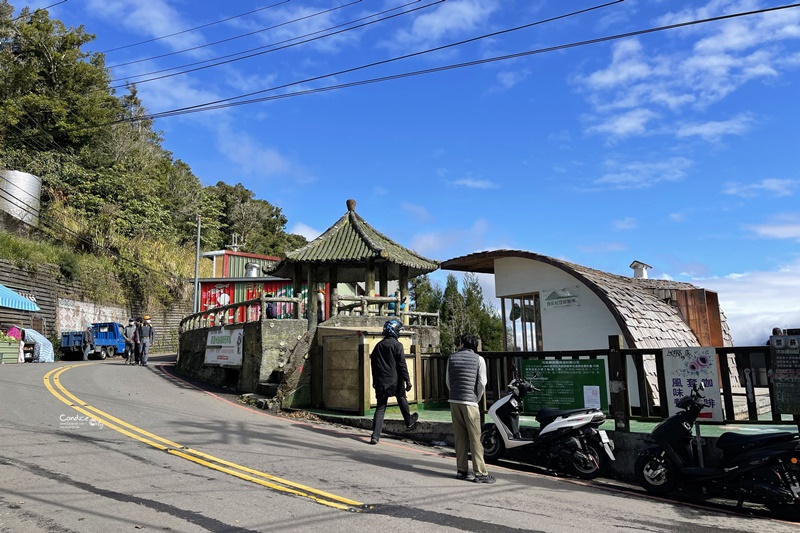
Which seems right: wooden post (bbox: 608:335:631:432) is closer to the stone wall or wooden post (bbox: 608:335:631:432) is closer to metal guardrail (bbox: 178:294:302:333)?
the stone wall

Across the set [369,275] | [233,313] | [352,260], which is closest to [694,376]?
[352,260]

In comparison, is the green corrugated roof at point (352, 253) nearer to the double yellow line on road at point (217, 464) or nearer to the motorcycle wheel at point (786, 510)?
the double yellow line on road at point (217, 464)

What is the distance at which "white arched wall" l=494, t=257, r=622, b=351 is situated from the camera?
13898 millimetres

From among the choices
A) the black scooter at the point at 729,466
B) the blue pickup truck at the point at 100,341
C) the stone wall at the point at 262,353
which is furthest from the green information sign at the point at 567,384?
the blue pickup truck at the point at 100,341

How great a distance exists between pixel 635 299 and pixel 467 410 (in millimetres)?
8673

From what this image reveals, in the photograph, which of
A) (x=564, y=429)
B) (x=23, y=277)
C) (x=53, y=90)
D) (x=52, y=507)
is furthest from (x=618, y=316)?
(x=53, y=90)

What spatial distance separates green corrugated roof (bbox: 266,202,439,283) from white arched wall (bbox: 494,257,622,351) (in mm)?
3765

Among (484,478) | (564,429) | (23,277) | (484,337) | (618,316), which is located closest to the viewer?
(484,478)

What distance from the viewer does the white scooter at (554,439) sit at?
25.1ft

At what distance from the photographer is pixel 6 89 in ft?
125

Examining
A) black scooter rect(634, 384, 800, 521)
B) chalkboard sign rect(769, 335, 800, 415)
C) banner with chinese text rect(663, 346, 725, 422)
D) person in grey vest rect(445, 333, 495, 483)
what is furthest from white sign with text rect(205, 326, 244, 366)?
chalkboard sign rect(769, 335, 800, 415)

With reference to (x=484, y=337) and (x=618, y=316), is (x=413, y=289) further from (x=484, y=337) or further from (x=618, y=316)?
(x=618, y=316)

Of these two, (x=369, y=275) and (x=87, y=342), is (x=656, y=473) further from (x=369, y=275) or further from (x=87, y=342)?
(x=87, y=342)

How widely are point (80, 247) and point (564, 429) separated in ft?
124
